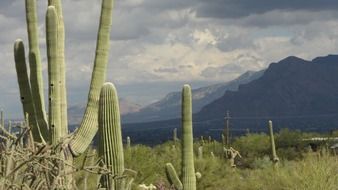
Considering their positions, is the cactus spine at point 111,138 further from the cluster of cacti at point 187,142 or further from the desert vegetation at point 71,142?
the cluster of cacti at point 187,142

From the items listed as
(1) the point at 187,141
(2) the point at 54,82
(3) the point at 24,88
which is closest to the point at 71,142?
(2) the point at 54,82

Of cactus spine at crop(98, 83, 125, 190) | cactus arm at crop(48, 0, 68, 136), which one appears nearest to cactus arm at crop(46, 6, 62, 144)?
cactus arm at crop(48, 0, 68, 136)

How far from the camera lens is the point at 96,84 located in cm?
926

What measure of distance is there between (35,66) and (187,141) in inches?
184

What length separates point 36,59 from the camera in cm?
958

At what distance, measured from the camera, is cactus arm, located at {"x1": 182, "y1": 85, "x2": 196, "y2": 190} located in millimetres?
12867

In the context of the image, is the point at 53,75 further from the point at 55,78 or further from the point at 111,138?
the point at 111,138

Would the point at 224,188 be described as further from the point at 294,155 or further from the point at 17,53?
the point at 294,155

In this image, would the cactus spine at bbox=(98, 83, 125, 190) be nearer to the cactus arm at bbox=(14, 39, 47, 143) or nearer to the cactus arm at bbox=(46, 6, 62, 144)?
the cactus arm at bbox=(46, 6, 62, 144)

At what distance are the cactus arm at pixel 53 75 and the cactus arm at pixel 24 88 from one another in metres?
0.27

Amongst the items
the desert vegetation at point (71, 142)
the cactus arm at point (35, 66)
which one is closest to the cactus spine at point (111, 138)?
the desert vegetation at point (71, 142)

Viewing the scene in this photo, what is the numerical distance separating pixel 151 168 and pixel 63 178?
54.9 feet

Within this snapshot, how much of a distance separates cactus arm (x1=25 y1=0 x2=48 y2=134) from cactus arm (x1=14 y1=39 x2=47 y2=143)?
0.60 feet

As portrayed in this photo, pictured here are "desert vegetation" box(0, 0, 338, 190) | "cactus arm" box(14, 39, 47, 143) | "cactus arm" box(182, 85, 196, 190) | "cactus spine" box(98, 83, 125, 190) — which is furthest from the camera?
"cactus arm" box(182, 85, 196, 190)
